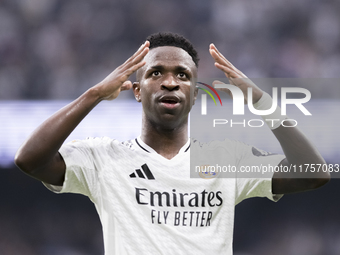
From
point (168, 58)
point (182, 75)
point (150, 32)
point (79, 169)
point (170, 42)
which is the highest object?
point (150, 32)

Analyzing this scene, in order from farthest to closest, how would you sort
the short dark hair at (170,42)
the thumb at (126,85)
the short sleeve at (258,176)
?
1. the short dark hair at (170,42)
2. the short sleeve at (258,176)
3. the thumb at (126,85)

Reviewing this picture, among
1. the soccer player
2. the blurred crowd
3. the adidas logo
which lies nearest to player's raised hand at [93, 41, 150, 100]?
the soccer player

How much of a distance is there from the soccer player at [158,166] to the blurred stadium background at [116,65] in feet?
6.75

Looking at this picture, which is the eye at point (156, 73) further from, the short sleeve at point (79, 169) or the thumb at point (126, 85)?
the short sleeve at point (79, 169)

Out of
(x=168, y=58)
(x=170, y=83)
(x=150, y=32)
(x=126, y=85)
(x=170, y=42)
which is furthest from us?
(x=150, y=32)

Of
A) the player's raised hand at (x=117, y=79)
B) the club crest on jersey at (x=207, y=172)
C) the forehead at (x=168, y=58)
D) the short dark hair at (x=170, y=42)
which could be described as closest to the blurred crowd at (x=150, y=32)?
the short dark hair at (x=170, y=42)

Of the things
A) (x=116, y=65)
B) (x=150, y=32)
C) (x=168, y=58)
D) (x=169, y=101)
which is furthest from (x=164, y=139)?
(x=150, y=32)

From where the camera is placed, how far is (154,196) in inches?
92.7

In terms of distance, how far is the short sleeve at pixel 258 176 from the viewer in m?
2.44

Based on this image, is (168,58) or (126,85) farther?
(168,58)

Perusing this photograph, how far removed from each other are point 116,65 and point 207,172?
12.7ft

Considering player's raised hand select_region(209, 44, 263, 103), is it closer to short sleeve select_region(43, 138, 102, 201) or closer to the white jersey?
the white jersey

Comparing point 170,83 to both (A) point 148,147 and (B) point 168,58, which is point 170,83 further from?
(A) point 148,147

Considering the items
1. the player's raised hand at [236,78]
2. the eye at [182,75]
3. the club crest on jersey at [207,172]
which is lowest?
the club crest on jersey at [207,172]
